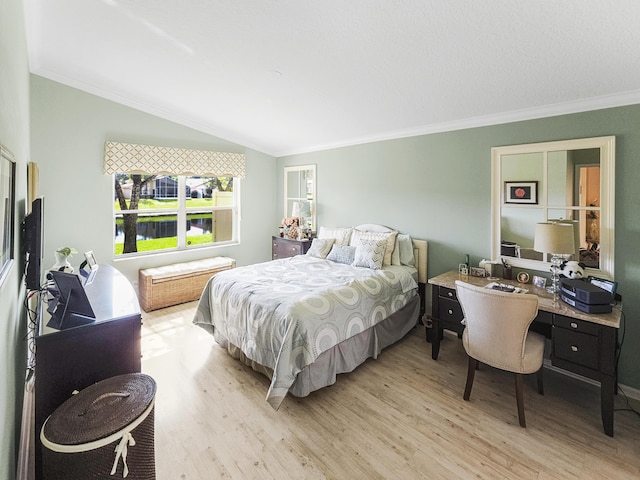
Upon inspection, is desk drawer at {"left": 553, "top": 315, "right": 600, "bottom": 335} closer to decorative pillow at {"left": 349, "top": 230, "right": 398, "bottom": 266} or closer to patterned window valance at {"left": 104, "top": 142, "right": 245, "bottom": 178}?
decorative pillow at {"left": 349, "top": 230, "right": 398, "bottom": 266}

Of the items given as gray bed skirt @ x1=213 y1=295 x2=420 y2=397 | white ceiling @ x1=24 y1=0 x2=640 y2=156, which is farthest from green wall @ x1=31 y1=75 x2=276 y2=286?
gray bed skirt @ x1=213 y1=295 x2=420 y2=397

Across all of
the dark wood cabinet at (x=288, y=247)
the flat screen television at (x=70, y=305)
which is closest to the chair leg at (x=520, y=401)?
the flat screen television at (x=70, y=305)

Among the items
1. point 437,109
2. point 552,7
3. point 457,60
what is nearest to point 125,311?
point 457,60

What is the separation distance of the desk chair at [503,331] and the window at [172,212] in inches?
167

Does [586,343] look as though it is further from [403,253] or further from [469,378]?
[403,253]

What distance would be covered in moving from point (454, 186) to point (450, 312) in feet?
4.78

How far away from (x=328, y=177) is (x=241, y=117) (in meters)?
1.54

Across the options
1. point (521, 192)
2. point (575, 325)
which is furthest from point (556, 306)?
point (521, 192)

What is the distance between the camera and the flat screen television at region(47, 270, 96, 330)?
67.3 inches

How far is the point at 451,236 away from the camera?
3602mm

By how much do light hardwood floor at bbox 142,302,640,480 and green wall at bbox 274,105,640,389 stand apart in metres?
0.95

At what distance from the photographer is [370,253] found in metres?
3.65

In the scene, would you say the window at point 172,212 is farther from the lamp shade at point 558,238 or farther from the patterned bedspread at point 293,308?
the lamp shade at point 558,238

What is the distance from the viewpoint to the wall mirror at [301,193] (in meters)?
5.25
